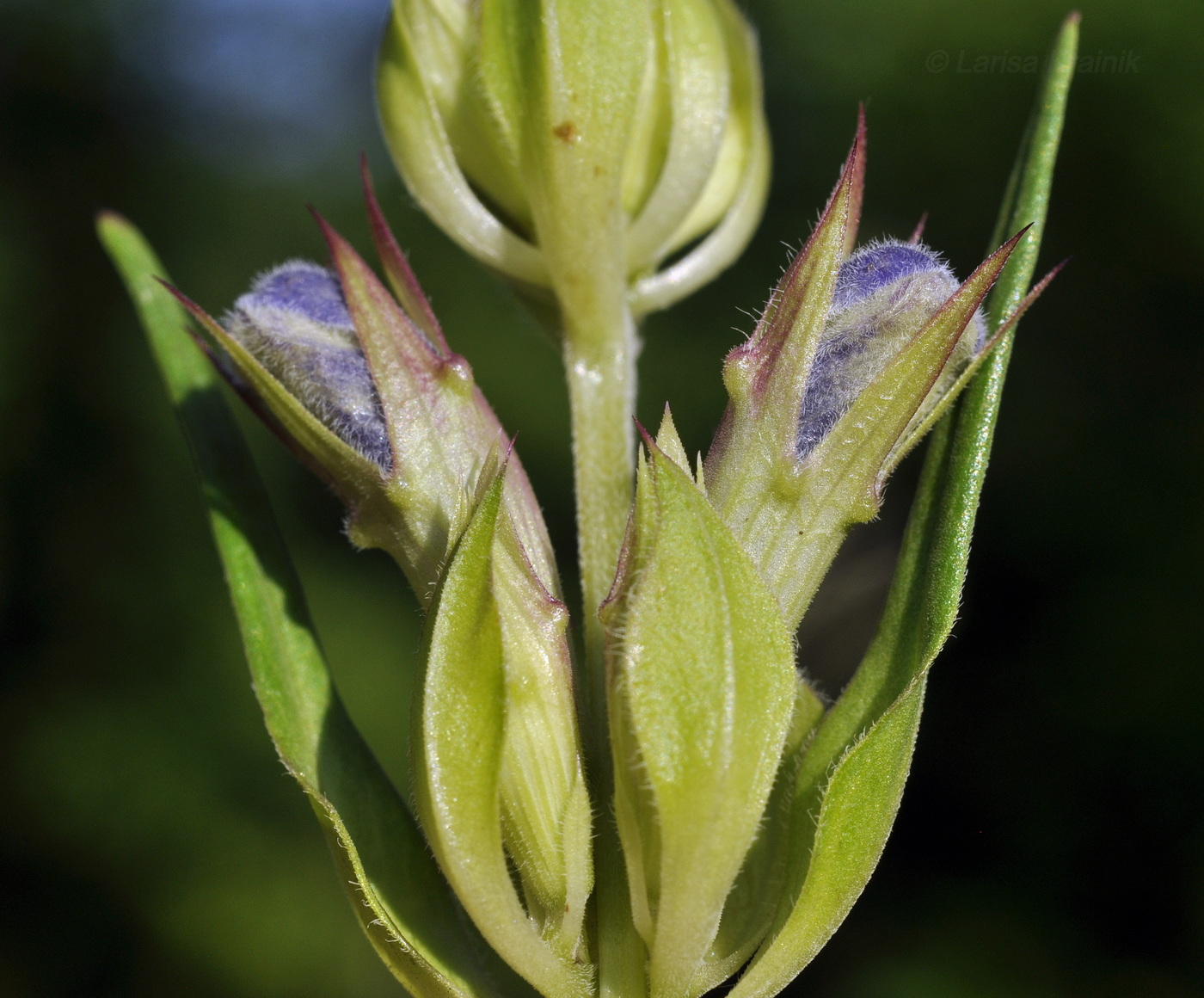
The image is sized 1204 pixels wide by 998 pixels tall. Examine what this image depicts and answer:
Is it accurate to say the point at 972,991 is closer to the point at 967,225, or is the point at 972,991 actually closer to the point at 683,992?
the point at 967,225

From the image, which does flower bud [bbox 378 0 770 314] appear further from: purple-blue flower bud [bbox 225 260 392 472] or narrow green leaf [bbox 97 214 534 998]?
narrow green leaf [bbox 97 214 534 998]

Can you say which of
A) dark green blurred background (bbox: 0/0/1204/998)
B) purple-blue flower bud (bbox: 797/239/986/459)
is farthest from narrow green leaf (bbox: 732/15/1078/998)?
dark green blurred background (bbox: 0/0/1204/998)

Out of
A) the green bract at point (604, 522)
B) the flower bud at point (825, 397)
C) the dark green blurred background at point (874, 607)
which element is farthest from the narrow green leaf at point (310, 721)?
the dark green blurred background at point (874, 607)

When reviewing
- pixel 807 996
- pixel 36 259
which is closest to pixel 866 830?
pixel 807 996

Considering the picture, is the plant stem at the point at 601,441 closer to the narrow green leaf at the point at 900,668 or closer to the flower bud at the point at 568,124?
the flower bud at the point at 568,124

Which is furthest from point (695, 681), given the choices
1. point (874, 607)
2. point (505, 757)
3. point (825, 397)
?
point (874, 607)

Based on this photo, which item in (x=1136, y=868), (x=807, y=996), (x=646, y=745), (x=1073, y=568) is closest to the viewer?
(x=646, y=745)
